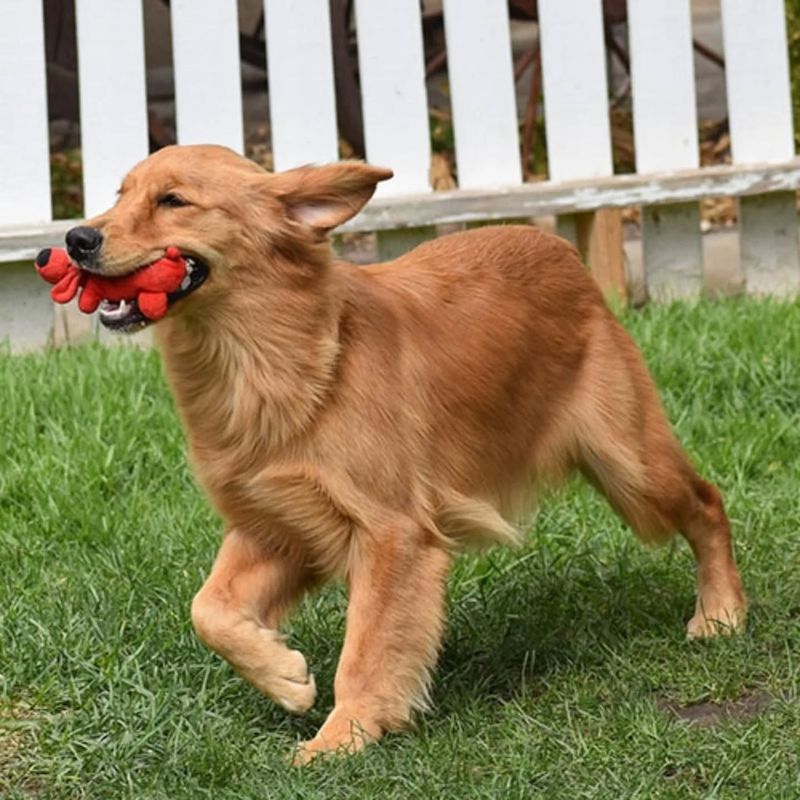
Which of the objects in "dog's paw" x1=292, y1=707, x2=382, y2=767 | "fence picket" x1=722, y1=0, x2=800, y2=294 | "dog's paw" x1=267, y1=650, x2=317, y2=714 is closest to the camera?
"dog's paw" x1=292, y1=707, x2=382, y2=767

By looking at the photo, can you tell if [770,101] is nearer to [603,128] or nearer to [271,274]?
[603,128]

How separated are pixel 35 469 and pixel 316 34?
2335 mm

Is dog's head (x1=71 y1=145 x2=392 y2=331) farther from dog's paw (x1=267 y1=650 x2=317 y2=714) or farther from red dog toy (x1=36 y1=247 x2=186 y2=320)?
dog's paw (x1=267 y1=650 x2=317 y2=714)

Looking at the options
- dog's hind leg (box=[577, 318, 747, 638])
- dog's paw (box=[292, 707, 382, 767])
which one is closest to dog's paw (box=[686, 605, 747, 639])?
dog's hind leg (box=[577, 318, 747, 638])

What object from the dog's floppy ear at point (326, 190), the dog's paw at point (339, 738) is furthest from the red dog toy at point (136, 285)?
the dog's paw at point (339, 738)

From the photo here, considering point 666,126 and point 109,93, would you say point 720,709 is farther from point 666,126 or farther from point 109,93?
point 109,93

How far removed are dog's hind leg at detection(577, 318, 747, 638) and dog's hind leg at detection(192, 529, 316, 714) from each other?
2.87 ft

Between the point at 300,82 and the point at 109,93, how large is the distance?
719 mm

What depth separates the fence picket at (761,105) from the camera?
24.3ft

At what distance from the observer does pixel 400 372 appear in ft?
14.1

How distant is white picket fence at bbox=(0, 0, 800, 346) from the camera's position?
6984 mm

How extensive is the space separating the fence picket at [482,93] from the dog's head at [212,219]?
316cm

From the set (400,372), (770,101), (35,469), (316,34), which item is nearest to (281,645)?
(400,372)

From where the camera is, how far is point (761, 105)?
24.4ft
